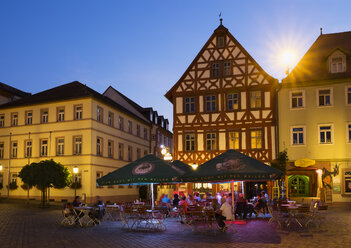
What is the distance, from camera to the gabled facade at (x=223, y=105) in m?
29.8

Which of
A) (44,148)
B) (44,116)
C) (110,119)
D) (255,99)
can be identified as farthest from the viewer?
(110,119)

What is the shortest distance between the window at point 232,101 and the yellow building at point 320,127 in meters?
3.08

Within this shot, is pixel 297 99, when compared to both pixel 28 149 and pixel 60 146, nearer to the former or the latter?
→ pixel 60 146

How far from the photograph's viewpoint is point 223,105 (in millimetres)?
30672

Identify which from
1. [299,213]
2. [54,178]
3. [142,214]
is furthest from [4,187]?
[299,213]

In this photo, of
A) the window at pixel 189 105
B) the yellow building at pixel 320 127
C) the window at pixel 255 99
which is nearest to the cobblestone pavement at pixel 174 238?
the yellow building at pixel 320 127

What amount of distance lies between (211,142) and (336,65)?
10434mm

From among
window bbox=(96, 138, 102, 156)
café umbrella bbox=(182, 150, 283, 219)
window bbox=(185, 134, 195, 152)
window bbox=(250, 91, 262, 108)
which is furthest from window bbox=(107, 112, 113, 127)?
café umbrella bbox=(182, 150, 283, 219)

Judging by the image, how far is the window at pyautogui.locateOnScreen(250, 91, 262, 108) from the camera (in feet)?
98.7

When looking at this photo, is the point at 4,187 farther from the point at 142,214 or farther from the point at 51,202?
the point at 142,214

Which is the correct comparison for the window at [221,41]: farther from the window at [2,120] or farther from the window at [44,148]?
the window at [2,120]

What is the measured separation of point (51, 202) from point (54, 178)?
21.1 feet

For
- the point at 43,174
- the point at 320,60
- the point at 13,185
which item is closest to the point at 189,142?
the point at 43,174

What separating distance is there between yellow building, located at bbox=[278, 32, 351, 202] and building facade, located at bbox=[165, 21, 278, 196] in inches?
50.4
